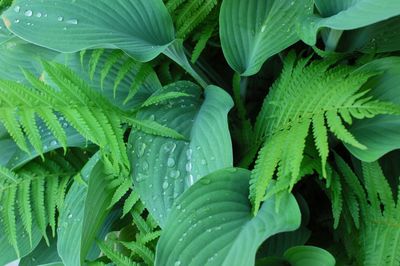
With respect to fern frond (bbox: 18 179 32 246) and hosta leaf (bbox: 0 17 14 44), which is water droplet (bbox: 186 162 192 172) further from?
hosta leaf (bbox: 0 17 14 44)

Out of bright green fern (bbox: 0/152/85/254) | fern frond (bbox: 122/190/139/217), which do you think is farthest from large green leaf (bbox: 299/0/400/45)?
bright green fern (bbox: 0/152/85/254)

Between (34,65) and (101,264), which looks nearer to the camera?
(101,264)

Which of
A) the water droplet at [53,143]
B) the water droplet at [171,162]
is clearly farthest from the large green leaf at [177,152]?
the water droplet at [53,143]

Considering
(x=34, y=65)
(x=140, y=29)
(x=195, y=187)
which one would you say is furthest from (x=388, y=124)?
(x=34, y=65)

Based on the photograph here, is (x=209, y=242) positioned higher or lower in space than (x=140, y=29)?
lower

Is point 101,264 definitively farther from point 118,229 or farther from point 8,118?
point 8,118
